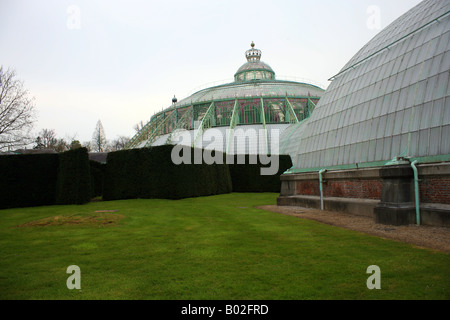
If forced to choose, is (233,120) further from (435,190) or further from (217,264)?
(217,264)

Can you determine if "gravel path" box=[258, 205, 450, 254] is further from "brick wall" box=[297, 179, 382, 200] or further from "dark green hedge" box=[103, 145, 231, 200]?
"dark green hedge" box=[103, 145, 231, 200]

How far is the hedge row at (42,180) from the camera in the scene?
21.4m

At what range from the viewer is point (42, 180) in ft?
73.2

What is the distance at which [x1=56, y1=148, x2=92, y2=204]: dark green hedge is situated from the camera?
21484 millimetres

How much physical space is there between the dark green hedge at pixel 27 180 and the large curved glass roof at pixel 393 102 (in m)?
18.4

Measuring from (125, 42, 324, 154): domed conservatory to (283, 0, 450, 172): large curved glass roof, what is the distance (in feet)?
53.2

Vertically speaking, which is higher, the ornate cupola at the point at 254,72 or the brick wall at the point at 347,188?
the ornate cupola at the point at 254,72

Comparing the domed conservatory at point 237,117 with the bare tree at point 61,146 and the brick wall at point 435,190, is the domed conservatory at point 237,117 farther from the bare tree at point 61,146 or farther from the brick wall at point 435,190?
the bare tree at point 61,146

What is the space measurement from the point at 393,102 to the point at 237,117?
2542cm
